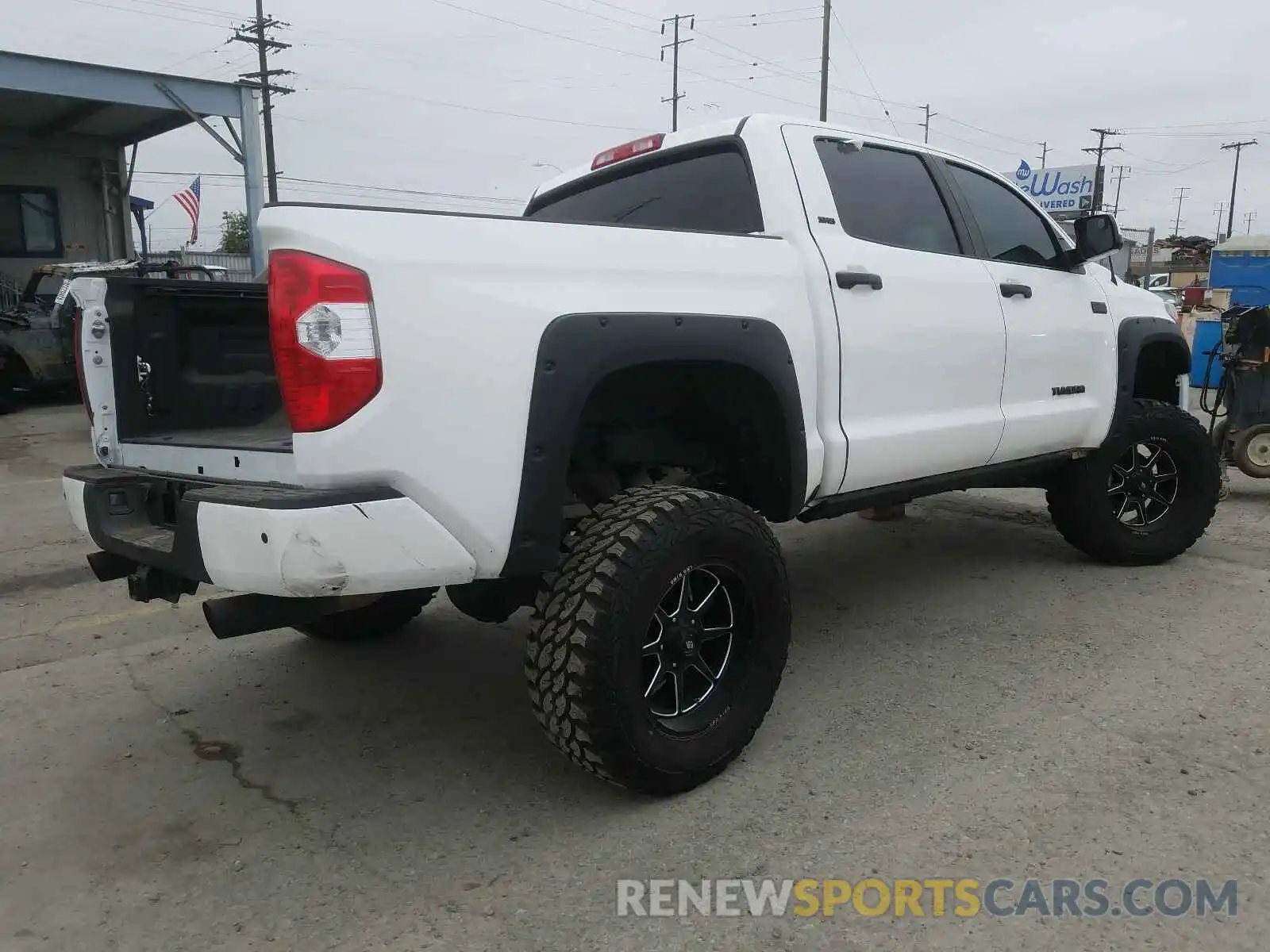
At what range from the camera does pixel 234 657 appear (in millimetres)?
4012

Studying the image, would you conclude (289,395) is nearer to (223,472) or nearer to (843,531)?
(223,472)

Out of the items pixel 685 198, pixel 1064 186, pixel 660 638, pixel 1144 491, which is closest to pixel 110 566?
pixel 660 638

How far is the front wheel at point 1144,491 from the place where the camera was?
4753 millimetres

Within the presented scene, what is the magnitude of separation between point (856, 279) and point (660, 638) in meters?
1.45

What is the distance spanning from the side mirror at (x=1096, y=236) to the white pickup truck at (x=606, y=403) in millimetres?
11

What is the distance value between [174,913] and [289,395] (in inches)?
50.2

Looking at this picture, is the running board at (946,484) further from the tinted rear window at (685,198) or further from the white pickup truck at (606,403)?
the tinted rear window at (685,198)

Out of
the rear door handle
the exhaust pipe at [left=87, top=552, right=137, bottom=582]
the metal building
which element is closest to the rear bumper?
the exhaust pipe at [left=87, top=552, right=137, bottom=582]

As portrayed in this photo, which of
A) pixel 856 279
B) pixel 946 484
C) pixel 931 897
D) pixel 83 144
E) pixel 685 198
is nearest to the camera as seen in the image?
pixel 931 897

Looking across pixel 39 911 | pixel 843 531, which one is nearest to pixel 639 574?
pixel 39 911

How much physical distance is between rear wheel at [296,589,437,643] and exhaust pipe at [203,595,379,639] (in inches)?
45.8

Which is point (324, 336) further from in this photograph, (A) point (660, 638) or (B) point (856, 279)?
(B) point (856, 279)

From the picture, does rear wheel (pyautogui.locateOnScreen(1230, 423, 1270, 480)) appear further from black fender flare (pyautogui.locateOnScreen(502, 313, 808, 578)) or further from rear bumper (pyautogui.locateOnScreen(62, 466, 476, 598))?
rear bumper (pyautogui.locateOnScreen(62, 466, 476, 598))

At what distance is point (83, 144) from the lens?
64.7 ft
